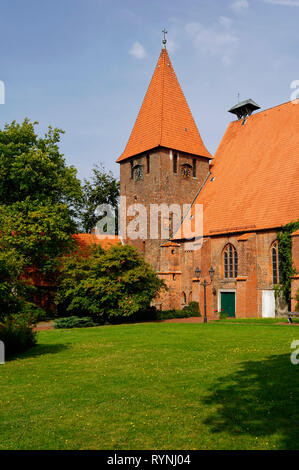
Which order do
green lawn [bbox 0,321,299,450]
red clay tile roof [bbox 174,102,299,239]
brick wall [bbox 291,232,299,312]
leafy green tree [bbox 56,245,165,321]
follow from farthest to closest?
1. red clay tile roof [bbox 174,102,299,239]
2. leafy green tree [bbox 56,245,165,321]
3. brick wall [bbox 291,232,299,312]
4. green lawn [bbox 0,321,299,450]

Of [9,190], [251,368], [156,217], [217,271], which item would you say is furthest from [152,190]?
[251,368]

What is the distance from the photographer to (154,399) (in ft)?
23.9

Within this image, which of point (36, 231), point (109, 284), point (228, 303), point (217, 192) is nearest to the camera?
point (109, 284)

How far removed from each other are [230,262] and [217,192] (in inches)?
257

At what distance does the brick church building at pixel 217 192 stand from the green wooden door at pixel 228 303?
0.24ft

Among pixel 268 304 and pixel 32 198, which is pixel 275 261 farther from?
pixel 32 198

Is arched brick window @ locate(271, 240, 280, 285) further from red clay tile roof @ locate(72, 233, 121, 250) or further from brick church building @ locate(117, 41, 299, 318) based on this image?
red clay tile roof @ locate(72, 233, 121, 250)

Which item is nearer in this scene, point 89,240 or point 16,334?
point 16,334

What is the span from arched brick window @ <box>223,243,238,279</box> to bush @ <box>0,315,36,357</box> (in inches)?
705

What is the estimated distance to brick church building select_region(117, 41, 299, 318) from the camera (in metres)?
27.2

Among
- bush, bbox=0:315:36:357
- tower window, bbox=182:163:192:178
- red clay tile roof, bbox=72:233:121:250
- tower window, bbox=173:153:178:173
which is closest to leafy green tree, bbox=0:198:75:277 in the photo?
red clay tile roof, bbox=72:233:121:250

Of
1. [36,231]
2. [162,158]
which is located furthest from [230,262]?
[36,231]

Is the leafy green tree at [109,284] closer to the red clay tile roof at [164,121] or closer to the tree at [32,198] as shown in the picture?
the tree at [32,198]

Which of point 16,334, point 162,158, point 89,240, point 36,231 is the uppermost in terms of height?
point 162,158
